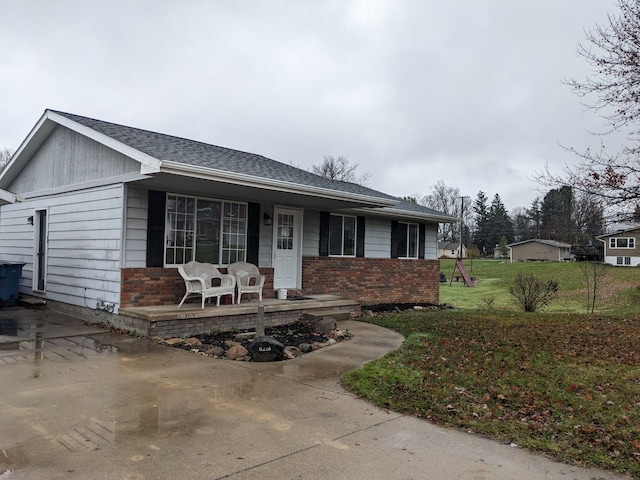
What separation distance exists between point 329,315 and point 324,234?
2610 millimetres

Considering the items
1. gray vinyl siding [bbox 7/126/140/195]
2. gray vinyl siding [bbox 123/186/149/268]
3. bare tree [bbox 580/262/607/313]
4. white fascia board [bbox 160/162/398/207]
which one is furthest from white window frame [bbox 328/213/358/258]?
bare tree [bbox 580/262/607/313]

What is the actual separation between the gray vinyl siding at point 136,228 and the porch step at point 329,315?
340cm

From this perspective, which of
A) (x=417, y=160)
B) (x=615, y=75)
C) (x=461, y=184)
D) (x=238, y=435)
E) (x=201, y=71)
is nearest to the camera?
(x=238, y=435)

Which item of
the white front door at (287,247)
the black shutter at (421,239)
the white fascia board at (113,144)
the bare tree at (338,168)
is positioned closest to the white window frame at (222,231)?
the white front door at (287,247)

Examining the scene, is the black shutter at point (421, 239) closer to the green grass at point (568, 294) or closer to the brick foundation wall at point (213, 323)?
the green grass at point (568, 294)

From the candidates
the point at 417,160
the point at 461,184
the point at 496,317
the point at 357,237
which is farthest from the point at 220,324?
the point at 461,184

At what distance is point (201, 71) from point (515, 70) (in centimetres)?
1009

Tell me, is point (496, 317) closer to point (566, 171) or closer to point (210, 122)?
point (566, 171)

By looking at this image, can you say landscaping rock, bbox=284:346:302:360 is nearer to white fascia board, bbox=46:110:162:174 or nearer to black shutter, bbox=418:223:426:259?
white fascia board, bbox=46:110:162:174

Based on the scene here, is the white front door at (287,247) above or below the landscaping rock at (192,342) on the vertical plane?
above

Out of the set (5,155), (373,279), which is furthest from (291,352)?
(5,155)

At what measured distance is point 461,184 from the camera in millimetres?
71125

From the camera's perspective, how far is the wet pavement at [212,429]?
122 inches

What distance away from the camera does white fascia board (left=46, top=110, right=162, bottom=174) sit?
7.09m
